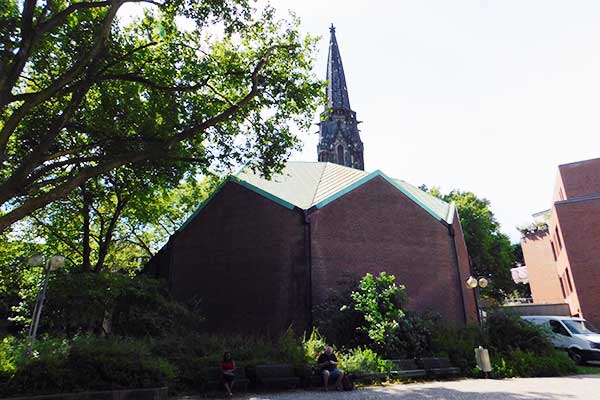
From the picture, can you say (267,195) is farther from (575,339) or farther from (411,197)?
(575,339)

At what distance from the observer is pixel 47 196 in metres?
9.79

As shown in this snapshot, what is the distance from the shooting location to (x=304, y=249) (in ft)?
59.1

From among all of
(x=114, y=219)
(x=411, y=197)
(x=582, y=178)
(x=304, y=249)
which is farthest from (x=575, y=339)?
(x=114, y=219)

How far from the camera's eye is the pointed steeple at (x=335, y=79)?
50459mm

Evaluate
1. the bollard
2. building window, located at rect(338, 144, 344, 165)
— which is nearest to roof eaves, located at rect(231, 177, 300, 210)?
the bollard

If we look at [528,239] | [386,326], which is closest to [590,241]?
[528,239]

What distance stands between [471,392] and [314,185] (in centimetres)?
1304

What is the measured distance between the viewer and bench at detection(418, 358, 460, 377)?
1303 cm

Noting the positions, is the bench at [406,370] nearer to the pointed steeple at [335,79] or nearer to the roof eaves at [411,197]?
the roof eaves at [411,197]

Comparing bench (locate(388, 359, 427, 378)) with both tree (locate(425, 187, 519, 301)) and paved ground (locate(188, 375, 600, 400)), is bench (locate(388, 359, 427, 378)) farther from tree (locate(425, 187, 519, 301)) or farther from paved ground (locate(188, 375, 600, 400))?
tree (locate(425, 187, 519, 301))

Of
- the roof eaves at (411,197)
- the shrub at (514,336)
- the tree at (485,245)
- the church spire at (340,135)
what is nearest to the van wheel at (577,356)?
the shrub at (514,336)

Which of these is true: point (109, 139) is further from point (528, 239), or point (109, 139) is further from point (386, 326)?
point (528, 239)

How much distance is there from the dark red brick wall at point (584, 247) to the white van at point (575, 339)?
6.75 metres

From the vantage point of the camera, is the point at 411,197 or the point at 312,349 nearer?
the point at 312,349
